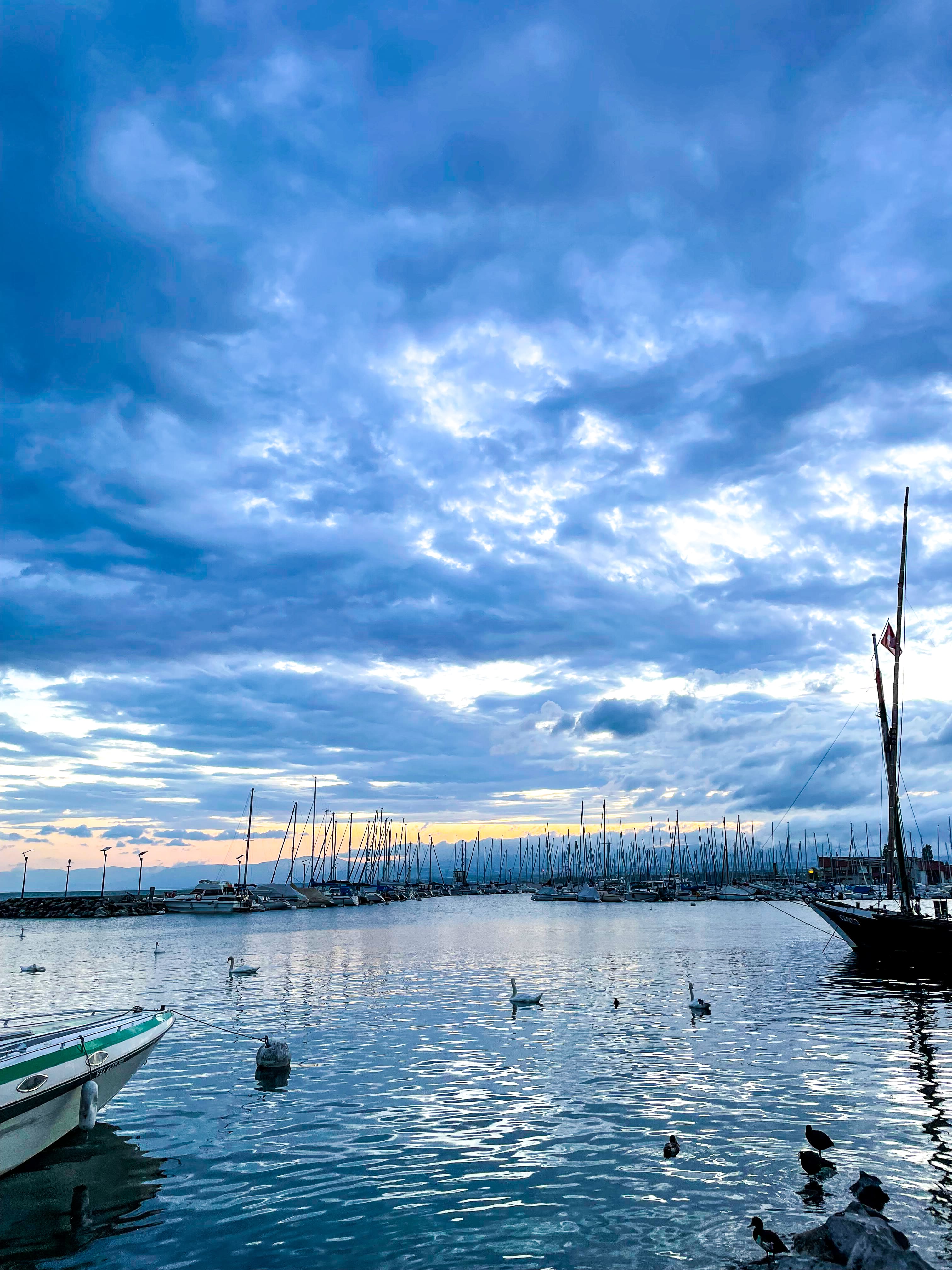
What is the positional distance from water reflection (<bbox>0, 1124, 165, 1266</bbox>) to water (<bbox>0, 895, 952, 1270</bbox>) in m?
0.06

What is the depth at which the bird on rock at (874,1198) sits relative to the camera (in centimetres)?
1448

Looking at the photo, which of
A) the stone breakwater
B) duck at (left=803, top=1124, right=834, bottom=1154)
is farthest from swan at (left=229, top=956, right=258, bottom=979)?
the stone breakwater

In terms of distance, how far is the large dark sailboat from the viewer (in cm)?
4612

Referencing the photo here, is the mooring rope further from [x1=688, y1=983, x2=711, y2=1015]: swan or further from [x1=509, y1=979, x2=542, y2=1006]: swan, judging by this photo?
[x1=688, y1=983, x2=711, y2=1015]: swan

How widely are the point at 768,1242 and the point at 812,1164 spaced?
12.4 ft

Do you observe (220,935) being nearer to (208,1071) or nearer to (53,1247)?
(208,1071)

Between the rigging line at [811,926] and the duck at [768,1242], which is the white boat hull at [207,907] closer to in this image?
the rigging line at [811,926]

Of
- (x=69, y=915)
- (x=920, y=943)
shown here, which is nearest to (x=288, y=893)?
(x=69, y=915)

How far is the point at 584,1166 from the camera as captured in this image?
17.4m

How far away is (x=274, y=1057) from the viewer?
26109mm

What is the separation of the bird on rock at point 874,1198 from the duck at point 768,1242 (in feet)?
6.66

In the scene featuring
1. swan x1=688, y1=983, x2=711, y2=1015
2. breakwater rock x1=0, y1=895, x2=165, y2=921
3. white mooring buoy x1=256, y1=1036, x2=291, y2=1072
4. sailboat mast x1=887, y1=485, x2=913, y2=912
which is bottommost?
breakwater rock x1=0, y1=895, x2=165, y2=921

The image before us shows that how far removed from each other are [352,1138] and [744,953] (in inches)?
2030

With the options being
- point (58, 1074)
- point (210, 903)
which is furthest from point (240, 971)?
point (210, 903)
